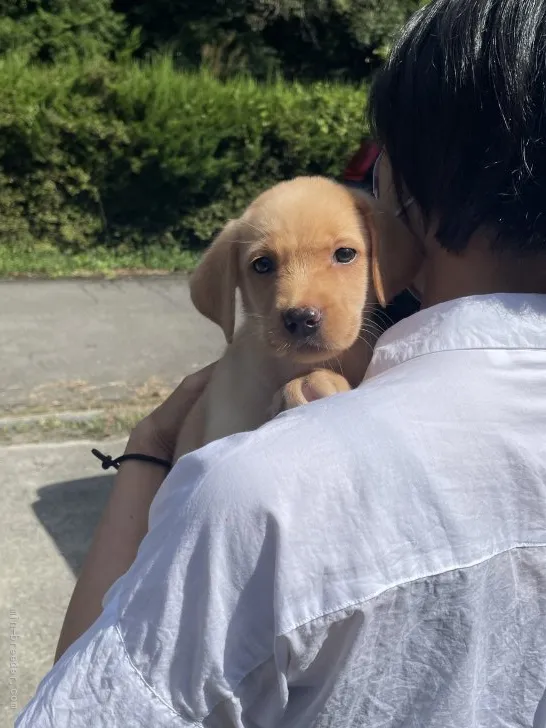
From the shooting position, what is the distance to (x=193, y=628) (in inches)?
38.5

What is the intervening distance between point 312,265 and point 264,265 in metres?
0.14

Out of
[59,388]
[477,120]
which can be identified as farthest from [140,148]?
[477,120]

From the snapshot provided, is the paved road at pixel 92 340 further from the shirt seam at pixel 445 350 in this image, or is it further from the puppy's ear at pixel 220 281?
the shirt seam at pixel 445 350

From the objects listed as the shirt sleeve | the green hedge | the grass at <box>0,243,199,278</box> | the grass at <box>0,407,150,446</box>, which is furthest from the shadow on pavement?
the green hedge

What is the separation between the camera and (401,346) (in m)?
1.16

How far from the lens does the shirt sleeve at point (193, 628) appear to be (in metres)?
0.97

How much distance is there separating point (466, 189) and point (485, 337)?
243 millimetres

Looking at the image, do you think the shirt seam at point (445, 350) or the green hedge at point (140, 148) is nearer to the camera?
the shirt seam at point (445, 350)

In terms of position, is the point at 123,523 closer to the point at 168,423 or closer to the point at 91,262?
A: the point at 168,423

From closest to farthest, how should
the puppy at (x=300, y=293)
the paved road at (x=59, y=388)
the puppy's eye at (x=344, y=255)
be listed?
the puppy at (x=300, y=293) < the puppy's eye at (x=344, y=255) < the paved road at (x=59, y=388)

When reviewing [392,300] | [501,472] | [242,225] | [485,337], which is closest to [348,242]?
[392,300]

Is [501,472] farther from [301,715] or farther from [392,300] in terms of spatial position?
[392,300]

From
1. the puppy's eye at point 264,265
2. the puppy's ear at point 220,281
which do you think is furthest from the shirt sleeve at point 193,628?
the puppy's ear at point 220,281

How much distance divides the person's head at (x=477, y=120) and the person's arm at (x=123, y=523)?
3.02ft
